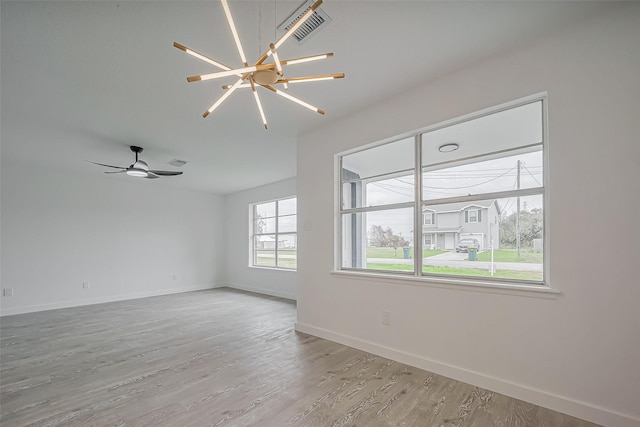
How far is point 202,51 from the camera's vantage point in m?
2.18

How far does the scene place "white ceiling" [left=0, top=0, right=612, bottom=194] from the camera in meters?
1.83

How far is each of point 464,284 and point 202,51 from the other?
2.80 m

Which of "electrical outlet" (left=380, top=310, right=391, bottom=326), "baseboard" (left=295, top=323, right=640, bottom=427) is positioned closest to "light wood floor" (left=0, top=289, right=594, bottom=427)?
"baseboard" (left=295, top=323, right=640, bottom=427)

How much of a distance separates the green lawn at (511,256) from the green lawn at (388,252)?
0.39 m

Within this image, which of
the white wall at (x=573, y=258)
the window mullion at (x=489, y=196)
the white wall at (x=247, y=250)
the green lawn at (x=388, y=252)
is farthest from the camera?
the white wall at (x=247, y=250)

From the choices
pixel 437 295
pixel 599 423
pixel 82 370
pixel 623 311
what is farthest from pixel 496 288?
pixel 82 370

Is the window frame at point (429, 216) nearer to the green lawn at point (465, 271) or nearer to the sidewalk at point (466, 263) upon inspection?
the sidewalk at point (466, 263)

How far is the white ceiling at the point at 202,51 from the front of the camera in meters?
1.83

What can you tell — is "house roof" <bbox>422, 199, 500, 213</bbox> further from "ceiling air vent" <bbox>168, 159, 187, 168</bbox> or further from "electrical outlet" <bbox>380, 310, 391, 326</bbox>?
"ceiling air vent" <bbox>168, 159, 187, 168</bbox>

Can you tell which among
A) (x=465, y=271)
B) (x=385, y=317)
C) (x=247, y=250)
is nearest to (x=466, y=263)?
(x=465, y=271)

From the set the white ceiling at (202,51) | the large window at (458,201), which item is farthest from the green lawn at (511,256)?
the white ceiling at (202,51)

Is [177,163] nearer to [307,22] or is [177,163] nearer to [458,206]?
[307,22]

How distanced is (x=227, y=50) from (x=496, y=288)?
276cm

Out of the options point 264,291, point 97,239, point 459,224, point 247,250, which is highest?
point 459,224
